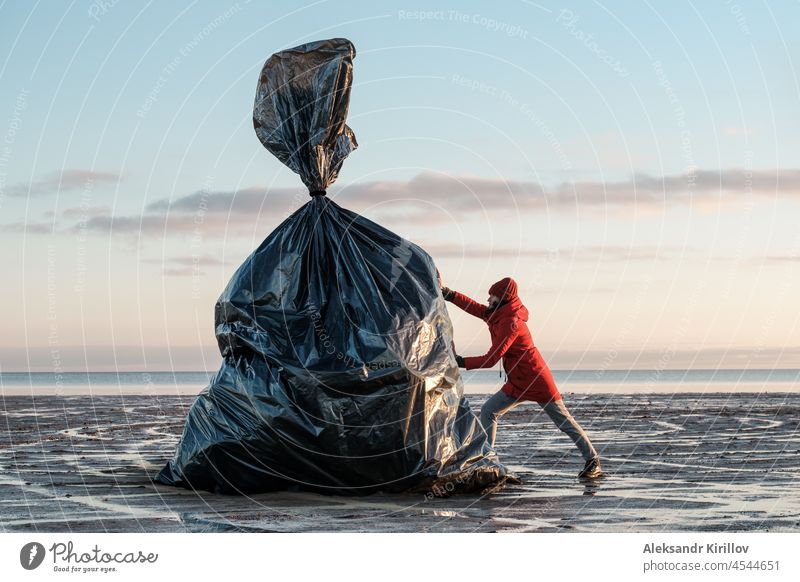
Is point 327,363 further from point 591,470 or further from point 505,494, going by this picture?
point 591,470

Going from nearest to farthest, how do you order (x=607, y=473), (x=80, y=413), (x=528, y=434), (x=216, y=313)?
(x=216, y=313)
(x=607, y=473)
(x=528, y=434)
(x=80, y=413)

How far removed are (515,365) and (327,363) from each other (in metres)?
1.88

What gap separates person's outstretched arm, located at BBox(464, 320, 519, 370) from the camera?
26.8 feet

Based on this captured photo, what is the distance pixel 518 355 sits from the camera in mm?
8391

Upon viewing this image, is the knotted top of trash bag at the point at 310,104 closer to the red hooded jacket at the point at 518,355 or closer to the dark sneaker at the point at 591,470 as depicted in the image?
the red hooded jacket at the point at 518,355

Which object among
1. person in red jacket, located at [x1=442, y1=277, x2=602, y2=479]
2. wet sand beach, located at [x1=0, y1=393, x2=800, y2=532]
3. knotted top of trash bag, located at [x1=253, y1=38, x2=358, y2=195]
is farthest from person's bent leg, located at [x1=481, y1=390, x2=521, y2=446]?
knotted top of trash bag, located at [x1=253, y1=38, x2=358, y2=195]

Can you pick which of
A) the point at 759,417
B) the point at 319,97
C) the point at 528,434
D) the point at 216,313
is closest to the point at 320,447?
the point at 216,313

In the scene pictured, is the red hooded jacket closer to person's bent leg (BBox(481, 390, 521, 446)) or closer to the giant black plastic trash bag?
person's bent leg (BBox(481, 390, 521, 446))

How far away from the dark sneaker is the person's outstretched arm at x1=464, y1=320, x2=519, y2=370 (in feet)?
3.66

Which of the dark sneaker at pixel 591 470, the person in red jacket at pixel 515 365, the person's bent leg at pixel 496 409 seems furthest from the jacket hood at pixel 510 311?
the dark sneaker at pixel 591 470

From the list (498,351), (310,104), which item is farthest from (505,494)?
(310,104)
